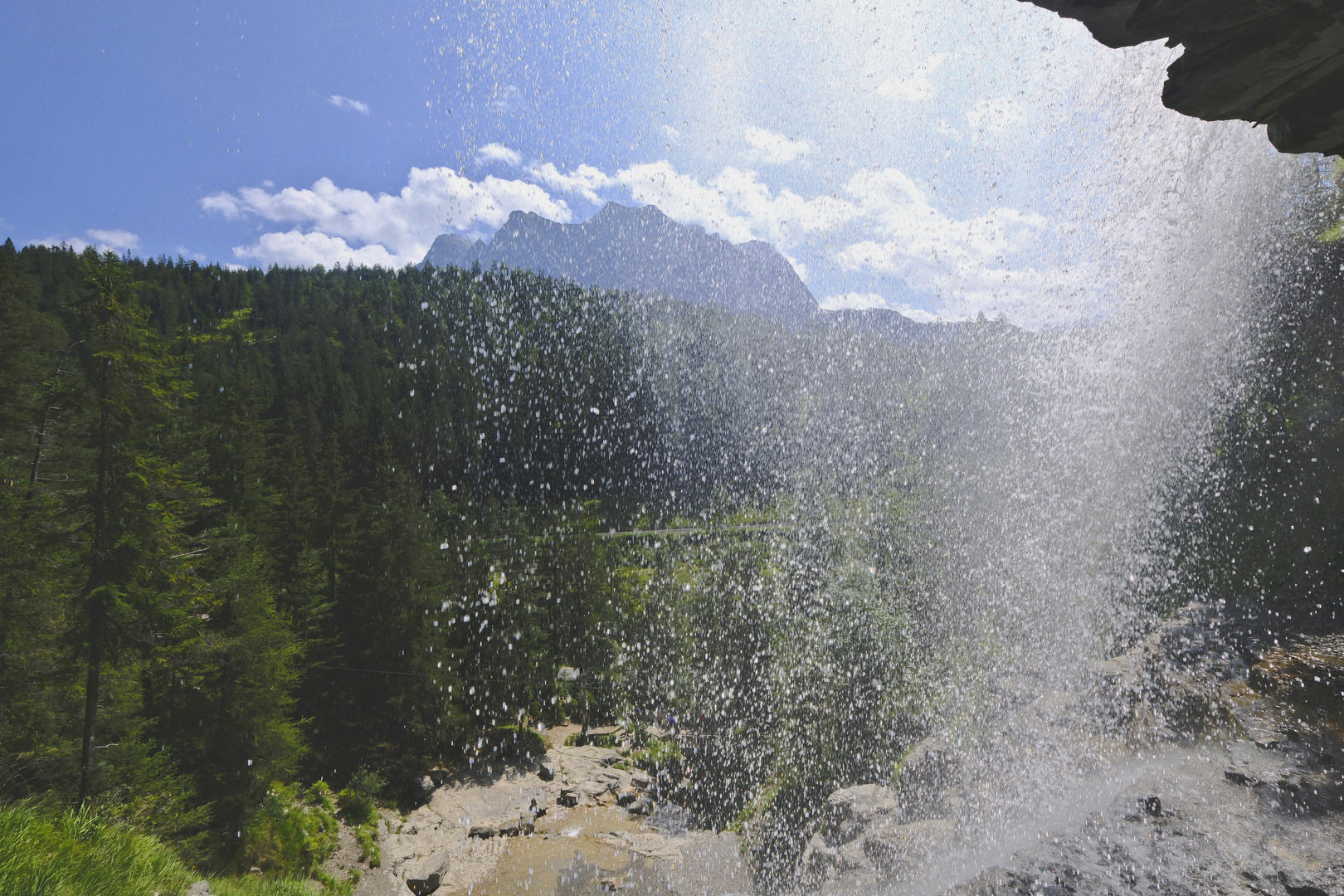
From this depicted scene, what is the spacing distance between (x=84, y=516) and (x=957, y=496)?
29.4 m

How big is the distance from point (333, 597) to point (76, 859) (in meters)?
27.5

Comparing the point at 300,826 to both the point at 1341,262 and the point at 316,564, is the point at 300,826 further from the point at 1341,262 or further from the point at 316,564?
the point at 1341,262

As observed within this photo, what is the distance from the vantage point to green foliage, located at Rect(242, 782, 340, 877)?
16406 mm

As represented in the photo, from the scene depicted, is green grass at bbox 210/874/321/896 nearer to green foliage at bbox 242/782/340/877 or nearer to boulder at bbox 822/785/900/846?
green foliage at bbox 242/782/340/877

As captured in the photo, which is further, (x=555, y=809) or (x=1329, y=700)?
(x=555, y=809)

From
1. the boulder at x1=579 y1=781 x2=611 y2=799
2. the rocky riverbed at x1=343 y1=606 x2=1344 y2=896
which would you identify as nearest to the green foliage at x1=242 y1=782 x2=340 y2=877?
the rocky riverbed at x1=343 y1=606 x2=1344 y2=896

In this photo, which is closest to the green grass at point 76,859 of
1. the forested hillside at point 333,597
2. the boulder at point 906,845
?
the forested hillside at point 333,597

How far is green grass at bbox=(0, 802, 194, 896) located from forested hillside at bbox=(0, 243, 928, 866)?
4352mm

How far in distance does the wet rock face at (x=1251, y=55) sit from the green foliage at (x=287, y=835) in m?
23.2

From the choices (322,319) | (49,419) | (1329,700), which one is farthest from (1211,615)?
(322,319)

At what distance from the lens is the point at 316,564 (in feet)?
82.9

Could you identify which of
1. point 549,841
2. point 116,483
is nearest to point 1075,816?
point 549,841

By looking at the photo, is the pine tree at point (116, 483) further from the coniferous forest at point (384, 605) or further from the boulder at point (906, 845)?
the boulder at point (906, 845)

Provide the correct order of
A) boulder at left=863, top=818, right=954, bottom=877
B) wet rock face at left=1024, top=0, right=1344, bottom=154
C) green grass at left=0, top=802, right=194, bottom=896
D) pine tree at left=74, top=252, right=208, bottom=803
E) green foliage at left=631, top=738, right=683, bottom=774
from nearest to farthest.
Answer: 1. wet rock face at left=1024, top=0, right=1344, bottom=154
2. green grass at left=0, top=802, right=194, bottom=896
3. pine tree at left=74, top=252, right=208, bottom=803
4. boulder at left=863, top=818, right=954, bottom=877
5. green foliage at left=631, top=738, right=683, bottom=774
